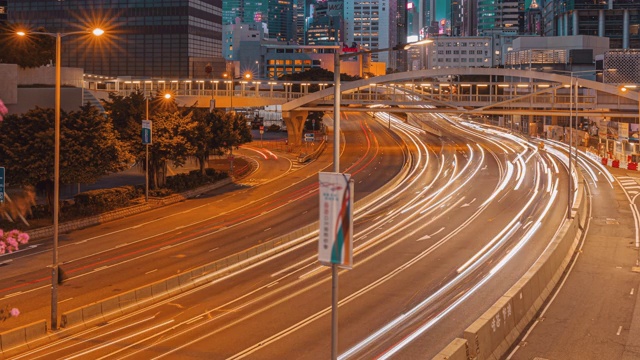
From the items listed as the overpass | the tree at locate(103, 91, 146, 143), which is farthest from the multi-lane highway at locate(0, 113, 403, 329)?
the overpass

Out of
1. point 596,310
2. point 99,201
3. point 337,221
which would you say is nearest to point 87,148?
point 99,201

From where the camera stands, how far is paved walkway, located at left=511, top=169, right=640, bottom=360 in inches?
861

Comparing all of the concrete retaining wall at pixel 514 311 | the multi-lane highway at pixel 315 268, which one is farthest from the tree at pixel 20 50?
the concrete retaining wall at pixel 514 311

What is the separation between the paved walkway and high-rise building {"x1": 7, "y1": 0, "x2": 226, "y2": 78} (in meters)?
98.4

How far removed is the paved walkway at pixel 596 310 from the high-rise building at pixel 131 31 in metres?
98.4

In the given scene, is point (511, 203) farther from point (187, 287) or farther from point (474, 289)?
point (187, 287)

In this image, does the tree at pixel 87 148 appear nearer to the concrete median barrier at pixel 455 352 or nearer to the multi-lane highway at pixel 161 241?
the multi-lane highway at pixel 161 241

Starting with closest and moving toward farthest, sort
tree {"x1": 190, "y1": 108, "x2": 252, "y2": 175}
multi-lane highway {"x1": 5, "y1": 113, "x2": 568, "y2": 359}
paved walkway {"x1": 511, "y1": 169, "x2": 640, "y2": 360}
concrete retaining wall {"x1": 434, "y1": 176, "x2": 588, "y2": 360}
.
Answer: concrete retaining wall {"x1": 434, "y1": 176, "x2": 588, "y2": 360}, paved walkway {"x1": 511, "y1": 169, "x2": 640, "y2": 360}, multi-lane highway {"x1": 5, "y1": 113, "x2": 568, "y2": 359}, tree {"x1": 190, "y1": 108, "x2": 252, "y2": 175}

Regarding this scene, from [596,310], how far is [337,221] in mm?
17401

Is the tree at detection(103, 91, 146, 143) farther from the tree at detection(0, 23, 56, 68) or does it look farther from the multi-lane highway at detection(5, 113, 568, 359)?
the tree at detection(0, 23, 56, 68)

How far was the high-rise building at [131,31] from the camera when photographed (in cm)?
12781

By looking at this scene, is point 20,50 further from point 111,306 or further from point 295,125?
point 111,306

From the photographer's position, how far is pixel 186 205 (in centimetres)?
5434

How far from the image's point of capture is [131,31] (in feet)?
423
